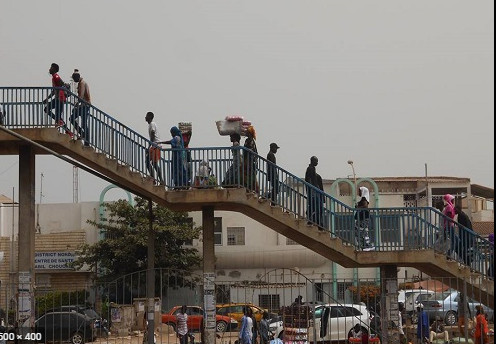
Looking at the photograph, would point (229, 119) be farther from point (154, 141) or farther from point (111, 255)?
point (111, 255)

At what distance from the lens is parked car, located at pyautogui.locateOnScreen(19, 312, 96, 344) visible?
23047 millimetres

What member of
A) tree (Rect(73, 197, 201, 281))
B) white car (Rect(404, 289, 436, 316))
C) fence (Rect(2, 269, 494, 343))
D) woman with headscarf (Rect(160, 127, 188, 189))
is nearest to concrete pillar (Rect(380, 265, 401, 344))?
fence (Rect(2, 269, 494, 343))

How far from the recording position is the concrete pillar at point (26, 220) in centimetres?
2375

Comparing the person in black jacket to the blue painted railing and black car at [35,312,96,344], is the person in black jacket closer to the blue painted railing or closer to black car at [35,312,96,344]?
the blue painted railing

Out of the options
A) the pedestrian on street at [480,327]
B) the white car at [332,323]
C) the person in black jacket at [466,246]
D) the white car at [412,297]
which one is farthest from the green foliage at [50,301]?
the person in black jacket at [466,246]

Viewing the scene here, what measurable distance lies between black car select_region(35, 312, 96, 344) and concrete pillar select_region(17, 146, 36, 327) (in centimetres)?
61

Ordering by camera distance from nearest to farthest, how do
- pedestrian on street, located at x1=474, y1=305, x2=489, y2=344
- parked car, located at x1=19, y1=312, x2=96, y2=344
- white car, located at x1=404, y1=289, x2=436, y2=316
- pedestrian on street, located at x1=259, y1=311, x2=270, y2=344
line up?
pedestrian on street, located at x1=474, y1=305, x2=489, y2=344 → white car, located at x1=404, y1=289, x2=436, y2=316 → parked car, located at x1=19, y1=312, x2=96, y2=344 → pedestrian on street, located at x1=259, y1=311, x2=270, y2=344

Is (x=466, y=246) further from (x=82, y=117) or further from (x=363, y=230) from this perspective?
(x=82, y=117)

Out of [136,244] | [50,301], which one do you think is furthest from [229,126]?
[136,244]

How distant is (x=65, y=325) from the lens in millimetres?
24234

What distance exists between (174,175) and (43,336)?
489 cm

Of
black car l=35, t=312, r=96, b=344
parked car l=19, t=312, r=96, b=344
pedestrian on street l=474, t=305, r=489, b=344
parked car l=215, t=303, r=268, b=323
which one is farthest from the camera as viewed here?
parked car l=215, t=303, r=268, b=323

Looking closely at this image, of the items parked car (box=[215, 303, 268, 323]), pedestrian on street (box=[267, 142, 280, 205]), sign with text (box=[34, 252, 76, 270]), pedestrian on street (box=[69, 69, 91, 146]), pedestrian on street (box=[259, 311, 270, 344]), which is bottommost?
pedestrian on street (box=[259, 311, 270, 344])

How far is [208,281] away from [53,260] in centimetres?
2746
